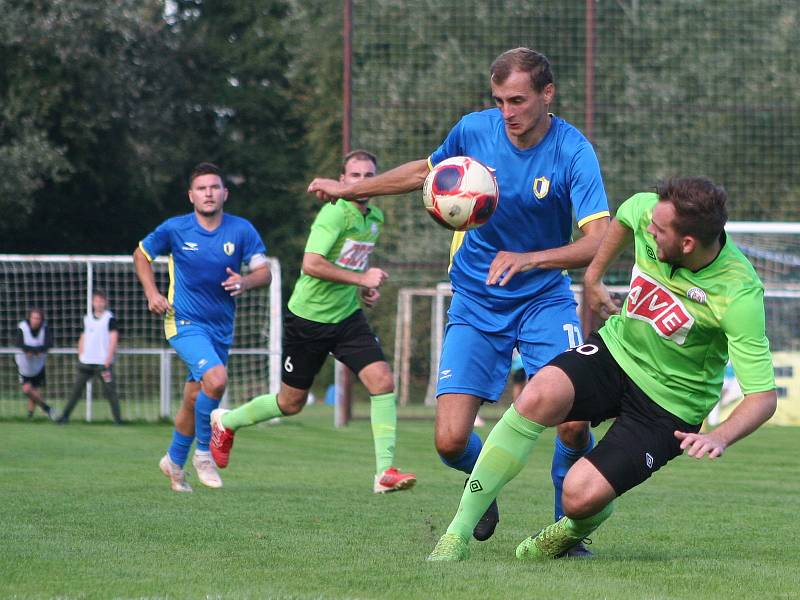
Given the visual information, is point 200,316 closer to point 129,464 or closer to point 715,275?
point 129,464

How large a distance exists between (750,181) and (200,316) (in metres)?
15.7

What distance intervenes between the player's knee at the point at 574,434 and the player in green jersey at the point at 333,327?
2990mm

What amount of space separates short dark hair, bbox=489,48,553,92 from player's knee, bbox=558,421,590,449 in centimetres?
161

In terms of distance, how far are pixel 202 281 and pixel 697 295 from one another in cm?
525

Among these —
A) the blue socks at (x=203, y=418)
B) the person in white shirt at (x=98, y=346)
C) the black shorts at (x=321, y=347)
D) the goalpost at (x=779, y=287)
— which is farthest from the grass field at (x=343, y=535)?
the goalpost at (x=779, y=287)

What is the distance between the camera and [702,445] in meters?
4.92

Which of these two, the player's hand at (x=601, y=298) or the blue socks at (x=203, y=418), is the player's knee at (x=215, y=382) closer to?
the blue socks at (x=203, y=418)

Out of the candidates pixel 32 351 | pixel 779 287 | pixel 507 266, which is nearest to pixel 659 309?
pixel 507 266

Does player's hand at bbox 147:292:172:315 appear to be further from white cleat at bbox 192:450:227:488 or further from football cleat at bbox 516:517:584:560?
football cleat at bbox 516:517:584:560

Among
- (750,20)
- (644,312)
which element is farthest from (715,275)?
(750,20)

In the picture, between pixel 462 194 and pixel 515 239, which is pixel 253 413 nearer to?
pixel 515 239

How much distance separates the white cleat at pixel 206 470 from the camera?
9742mm

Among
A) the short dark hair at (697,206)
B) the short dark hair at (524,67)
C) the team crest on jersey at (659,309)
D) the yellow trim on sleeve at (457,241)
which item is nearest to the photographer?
the short dark hair at (697,206)

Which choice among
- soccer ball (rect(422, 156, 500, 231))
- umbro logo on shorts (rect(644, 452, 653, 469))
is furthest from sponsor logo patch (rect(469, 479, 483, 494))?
soccer ball (rect(422, 156, 500, 231))
